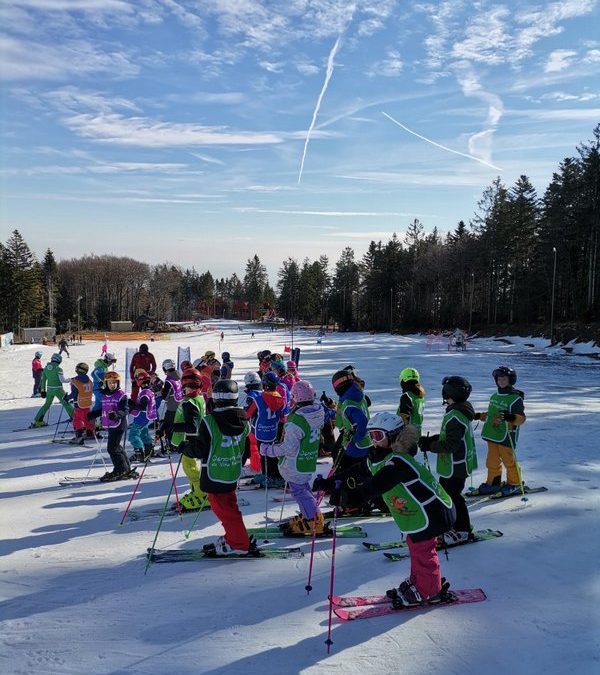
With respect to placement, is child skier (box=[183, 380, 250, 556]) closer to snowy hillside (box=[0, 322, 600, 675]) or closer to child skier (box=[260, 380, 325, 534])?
snowy hillside (box=[0, 322, 600, 675])

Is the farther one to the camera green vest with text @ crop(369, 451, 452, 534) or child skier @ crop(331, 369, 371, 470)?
child skier @ crop(331, 369, 371, 470)

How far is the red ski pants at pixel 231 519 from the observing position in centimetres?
525

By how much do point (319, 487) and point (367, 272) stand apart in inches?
3447

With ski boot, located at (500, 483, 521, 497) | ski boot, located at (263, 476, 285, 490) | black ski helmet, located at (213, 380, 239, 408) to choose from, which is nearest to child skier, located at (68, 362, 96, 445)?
ski boot, located at (263, 476, 285, 490)

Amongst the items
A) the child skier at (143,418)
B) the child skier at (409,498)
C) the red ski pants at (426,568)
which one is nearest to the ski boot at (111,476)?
the child skier at (143,418)

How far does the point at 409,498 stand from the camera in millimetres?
4215

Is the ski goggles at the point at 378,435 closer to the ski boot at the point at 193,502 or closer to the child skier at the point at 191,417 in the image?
the child skier at the point at 191,417

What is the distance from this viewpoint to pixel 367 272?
90.2 metres

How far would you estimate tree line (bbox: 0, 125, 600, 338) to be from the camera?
47.3 meters

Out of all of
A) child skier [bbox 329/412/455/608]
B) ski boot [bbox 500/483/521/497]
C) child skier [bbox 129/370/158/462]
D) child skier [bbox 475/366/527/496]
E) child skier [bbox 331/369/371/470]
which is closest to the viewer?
child skier [bbox 329/412/455/608]

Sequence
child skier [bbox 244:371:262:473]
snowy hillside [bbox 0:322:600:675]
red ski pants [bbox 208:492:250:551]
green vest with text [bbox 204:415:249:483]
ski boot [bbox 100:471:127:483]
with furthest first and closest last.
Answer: ski boot [bbox 100:471:127:483] < child skier [bbox 244:371:262:473] < red ski pants [bbox 208:492:250:551] < green vest with text [bbox 204:415:249:483] < snowy hillside [bbox 0:322:600:675]

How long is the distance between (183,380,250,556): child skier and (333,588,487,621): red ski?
4.29 feet

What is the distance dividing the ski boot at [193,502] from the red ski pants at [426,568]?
3278mm

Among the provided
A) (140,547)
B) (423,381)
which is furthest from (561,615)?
(423,381)
